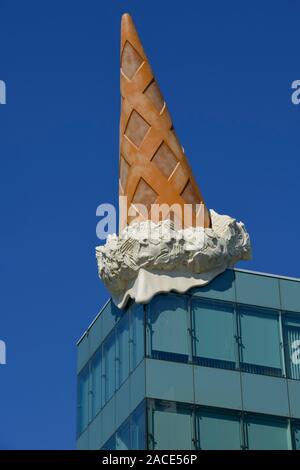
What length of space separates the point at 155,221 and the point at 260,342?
5.43 meters

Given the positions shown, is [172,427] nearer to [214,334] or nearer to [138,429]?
[138,429]

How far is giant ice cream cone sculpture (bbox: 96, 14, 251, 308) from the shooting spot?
2259 inches

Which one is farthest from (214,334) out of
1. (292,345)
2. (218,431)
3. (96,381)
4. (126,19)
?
(126,19)

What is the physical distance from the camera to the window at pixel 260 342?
5766 cm

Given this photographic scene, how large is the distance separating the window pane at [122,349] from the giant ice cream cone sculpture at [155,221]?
666 millimetres

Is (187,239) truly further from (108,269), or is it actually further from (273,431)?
(273,431)

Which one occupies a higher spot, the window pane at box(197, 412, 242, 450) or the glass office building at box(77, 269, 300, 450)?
the glass office building at box(77, 269, 300, 450)

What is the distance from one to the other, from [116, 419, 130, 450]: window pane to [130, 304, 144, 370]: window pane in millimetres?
1960

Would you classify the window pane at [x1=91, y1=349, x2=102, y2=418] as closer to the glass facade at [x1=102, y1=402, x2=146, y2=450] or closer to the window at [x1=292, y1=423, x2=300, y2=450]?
the glass facade at [x1=102, y1=402, x2=146, y2=450]

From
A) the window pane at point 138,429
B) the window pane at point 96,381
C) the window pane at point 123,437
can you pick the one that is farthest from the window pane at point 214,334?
the window pane at point 96,381

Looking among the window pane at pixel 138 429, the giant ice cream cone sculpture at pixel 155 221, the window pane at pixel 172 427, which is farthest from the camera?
the giant ice cream cone sculpture at pixel 155 221

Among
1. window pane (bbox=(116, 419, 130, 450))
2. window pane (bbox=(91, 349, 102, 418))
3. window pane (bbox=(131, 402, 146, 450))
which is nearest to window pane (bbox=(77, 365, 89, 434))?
window pane (bbox=(91, 349, 102, 418))

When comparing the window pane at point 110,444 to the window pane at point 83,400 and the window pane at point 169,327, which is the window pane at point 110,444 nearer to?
the window pane at point 83,400
